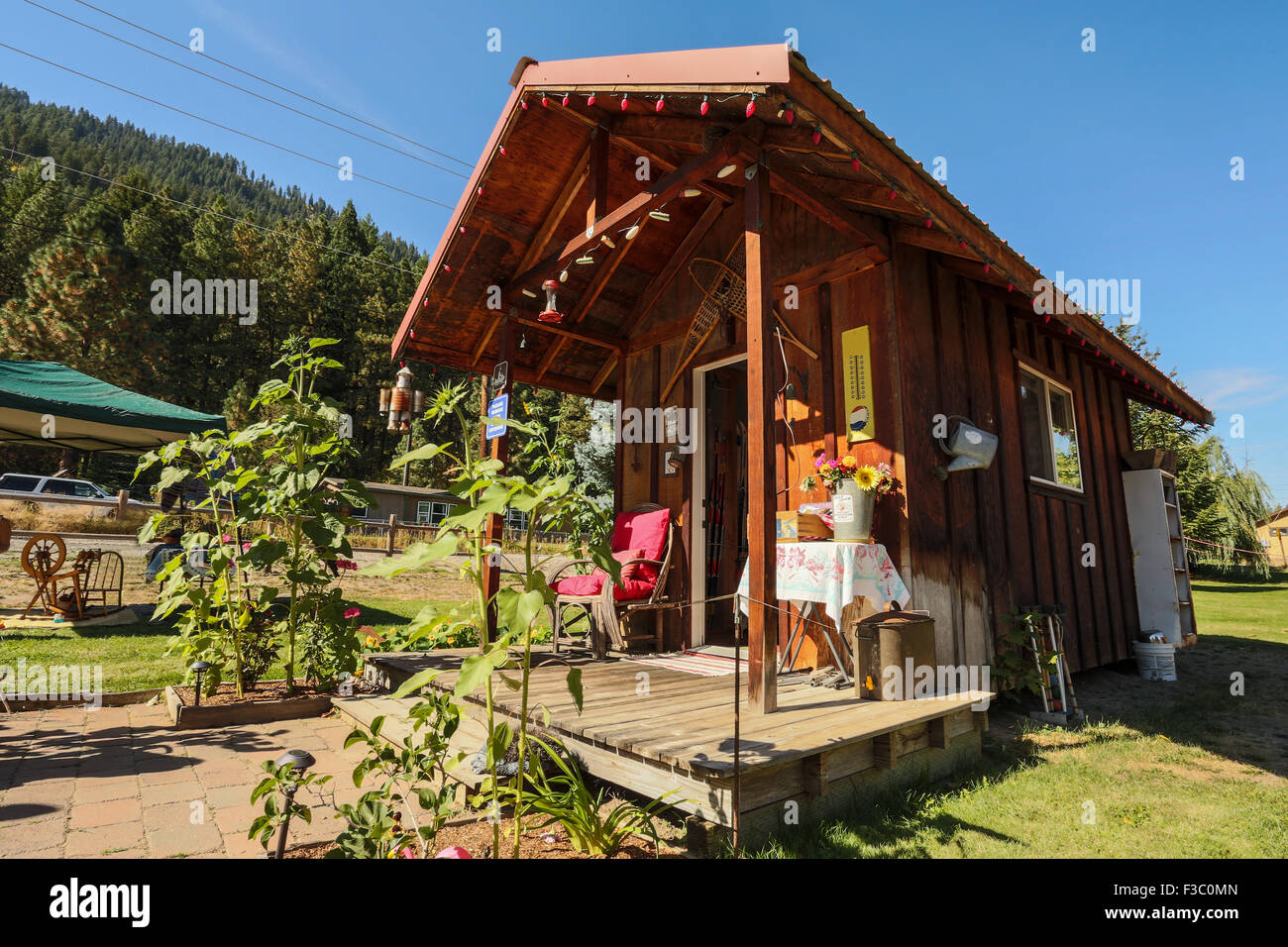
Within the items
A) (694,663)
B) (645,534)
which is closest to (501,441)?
(645,534)

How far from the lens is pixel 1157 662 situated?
5680 mm

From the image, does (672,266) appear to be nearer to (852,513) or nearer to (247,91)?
(852,513)

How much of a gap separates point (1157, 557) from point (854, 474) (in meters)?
5.15

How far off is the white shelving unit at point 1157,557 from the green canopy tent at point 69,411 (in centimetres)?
925

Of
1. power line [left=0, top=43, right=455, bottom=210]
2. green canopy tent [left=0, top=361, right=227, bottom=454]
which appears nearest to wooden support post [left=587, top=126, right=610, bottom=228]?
green canopy tent [left=0, top=361, right=227, bottom=454]

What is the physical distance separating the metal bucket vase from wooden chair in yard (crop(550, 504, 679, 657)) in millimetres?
1381

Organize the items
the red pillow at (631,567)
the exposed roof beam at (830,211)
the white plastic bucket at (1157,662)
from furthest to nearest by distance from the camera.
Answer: the white plastic bucket at (1157,662), the red pillow at (631,567), the exposed roof beam at (830,211)

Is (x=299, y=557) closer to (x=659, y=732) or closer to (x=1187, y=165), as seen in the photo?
(x=659, y=732)

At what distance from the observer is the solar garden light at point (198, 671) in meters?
3.51

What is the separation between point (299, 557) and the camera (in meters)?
3.69

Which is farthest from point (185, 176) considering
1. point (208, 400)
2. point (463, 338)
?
point (463, 338)

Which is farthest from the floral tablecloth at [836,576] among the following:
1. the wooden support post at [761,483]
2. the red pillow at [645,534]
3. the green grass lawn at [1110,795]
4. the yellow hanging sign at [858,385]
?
the red pillow at [645,534]

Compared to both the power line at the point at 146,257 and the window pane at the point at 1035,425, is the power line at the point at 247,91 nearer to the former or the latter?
the power line at the point at 146,257
